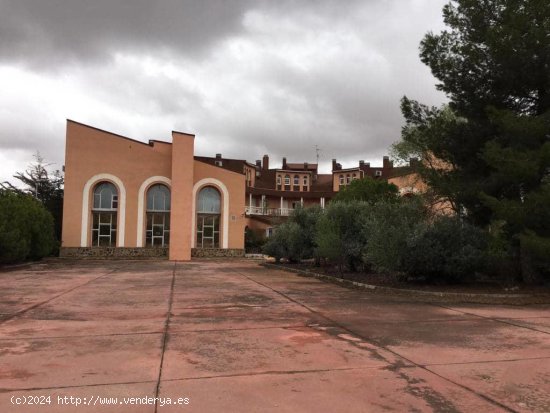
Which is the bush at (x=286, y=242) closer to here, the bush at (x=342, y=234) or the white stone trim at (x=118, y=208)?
the bush at (x=342, y=234)

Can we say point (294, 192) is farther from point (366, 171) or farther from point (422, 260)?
point (422, 260)

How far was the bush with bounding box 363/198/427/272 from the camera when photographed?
14023 millimetres

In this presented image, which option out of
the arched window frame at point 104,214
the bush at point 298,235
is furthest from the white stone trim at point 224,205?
the bush at point 298,235

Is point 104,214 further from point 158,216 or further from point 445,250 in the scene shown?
point 445,250

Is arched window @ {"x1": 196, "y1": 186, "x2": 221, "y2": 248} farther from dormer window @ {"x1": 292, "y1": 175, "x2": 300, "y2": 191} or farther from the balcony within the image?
dormer window @ {"x1": 292, "y1": 175, "x2": 300, "y2": 191}

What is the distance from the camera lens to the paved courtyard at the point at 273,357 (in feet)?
15.0

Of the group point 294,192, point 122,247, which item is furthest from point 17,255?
point 294,192

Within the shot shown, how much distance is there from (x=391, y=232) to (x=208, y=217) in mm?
30311

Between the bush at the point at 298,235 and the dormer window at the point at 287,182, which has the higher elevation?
the dormer window at the point at 287,182

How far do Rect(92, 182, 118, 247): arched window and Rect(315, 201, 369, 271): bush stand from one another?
25.2m

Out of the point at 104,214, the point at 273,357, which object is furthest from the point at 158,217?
the point at 273,357

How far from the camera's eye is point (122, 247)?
39.4 m

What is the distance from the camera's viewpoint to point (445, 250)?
549 inches

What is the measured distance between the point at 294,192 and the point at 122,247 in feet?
99.2
